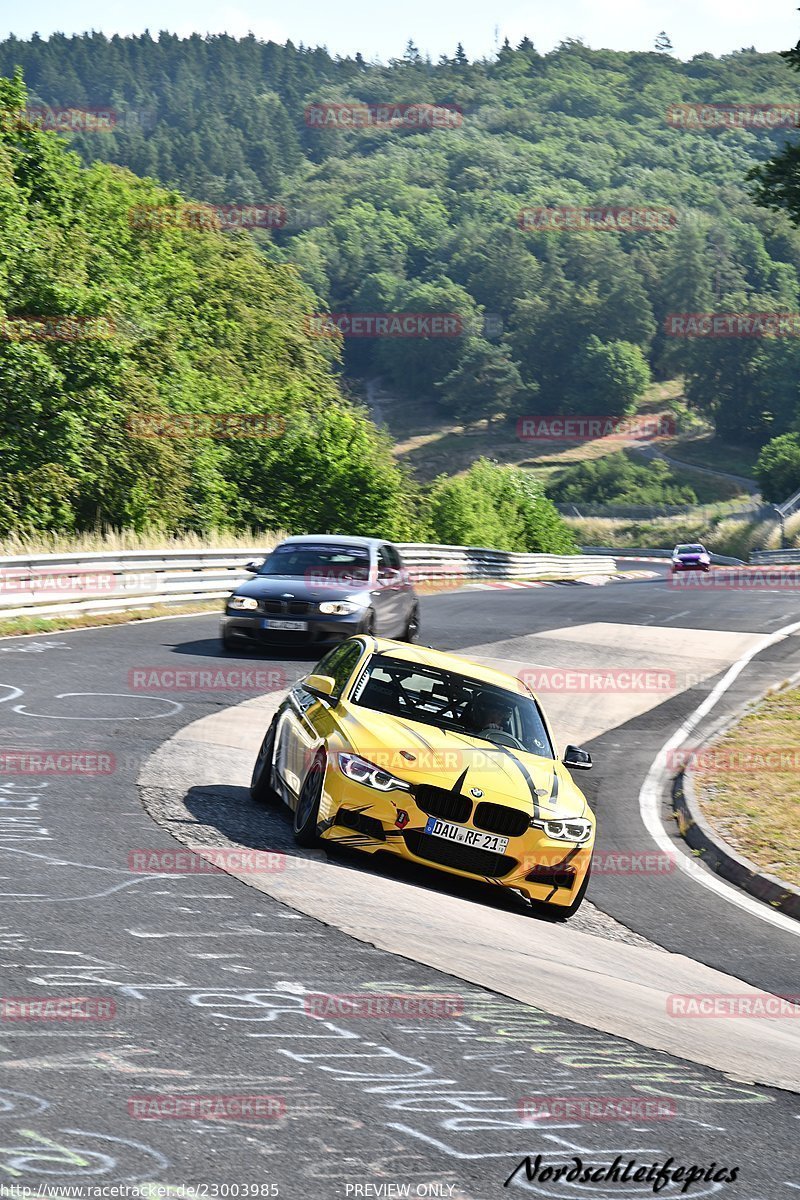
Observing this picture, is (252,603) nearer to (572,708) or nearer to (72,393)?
(572,708)

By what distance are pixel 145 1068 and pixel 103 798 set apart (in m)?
5.17

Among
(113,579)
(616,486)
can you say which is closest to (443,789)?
(113,579)

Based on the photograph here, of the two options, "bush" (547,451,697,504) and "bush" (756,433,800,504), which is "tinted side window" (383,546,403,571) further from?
"bush" (547,451,697,504)

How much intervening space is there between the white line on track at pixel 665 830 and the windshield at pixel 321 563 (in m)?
5.04

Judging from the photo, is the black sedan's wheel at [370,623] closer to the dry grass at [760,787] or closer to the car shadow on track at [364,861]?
the dry grass at [760,787]

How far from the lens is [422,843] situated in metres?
8.47

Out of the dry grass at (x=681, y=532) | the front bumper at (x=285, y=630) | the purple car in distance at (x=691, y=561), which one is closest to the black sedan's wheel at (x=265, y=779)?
the front bumper at (x=285, y=630)

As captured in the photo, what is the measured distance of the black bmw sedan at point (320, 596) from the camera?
18.1 m

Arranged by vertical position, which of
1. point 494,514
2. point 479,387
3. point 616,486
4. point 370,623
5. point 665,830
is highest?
point 479,387

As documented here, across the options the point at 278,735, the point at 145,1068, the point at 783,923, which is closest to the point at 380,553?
the point at 278,735

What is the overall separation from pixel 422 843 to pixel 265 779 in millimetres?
2135

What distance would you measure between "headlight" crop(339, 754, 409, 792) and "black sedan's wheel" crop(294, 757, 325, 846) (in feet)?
0.64

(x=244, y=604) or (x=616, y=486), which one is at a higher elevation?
(x=616, y=486)

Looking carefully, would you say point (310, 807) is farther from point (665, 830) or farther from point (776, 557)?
point (776, 557)
